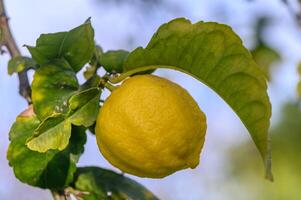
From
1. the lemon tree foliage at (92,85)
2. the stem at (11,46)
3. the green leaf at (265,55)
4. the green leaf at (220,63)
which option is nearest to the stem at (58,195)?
the lemon tree foliage at (92,85)

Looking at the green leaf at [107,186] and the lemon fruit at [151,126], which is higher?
the lemon fruit at [151,126]

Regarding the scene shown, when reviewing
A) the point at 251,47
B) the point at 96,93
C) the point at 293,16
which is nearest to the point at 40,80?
the point at 96,93

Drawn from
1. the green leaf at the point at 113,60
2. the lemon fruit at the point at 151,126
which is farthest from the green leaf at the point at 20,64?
the lemon fruit at the point at 151,126

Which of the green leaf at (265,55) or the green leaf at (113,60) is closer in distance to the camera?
the green leaf at (113,60)

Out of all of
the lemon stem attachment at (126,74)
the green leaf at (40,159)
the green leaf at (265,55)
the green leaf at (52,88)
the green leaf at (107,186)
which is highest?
the lemon stem attachment at (126,74)

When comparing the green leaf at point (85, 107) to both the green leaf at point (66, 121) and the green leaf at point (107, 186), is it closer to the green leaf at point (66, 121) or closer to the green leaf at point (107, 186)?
the green leaf at point (66, 121)

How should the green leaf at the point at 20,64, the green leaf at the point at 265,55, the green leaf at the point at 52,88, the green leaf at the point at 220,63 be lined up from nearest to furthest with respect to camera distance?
the green leaf at the point at 220,63 < the green leaf at the point at 52,88 < the green leaf at the point at 20,64 < the green leaf at the point at 265,55

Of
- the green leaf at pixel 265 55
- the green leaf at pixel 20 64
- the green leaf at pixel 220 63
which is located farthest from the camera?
the green leaf at pixel 265 55

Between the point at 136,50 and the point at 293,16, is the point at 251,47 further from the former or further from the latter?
the point at 136,50
